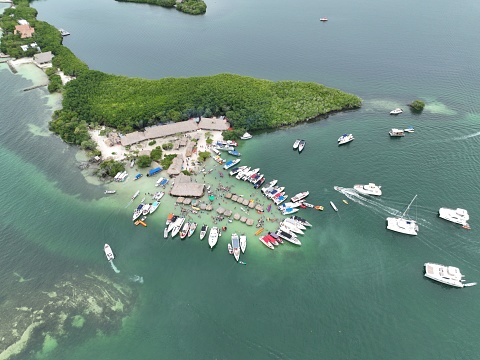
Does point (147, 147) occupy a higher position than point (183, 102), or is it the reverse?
→ point (183, 102)

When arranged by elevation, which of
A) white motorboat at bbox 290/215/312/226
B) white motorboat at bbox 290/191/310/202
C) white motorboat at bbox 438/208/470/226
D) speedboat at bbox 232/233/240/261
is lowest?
speedboat at bbox 232/233/240/261

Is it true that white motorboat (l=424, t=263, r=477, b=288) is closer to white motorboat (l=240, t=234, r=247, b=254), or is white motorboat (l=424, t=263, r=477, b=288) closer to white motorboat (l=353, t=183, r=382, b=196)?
white motorboat (l=353, t=183, r=382, b=196)

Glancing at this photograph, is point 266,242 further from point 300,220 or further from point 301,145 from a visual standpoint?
point 301,145

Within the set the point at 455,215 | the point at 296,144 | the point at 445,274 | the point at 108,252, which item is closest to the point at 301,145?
the point at 296,144

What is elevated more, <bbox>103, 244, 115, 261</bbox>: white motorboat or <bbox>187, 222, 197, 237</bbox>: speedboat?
<bbox>187, 222, 197, 237</bbox>: speedboat

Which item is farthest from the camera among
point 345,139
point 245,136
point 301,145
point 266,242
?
point 245,136

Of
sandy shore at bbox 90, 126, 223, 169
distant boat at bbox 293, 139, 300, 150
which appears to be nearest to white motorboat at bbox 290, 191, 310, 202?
distant boat at bbox 293, 139, 300, 150
